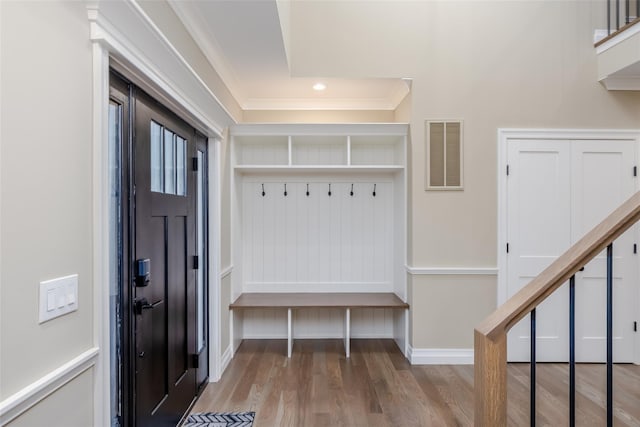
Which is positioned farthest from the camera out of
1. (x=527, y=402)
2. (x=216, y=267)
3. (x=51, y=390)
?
(x=216, y=267)

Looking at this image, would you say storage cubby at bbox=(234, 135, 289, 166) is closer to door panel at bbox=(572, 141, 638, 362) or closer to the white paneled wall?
the white paneled wall

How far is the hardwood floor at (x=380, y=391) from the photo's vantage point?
8.10ft

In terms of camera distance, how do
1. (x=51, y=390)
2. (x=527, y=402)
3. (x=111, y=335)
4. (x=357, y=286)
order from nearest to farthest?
(x=51, y=390) → (x=111, y=335) → (x=527, y=402) → (x=357, y=286)

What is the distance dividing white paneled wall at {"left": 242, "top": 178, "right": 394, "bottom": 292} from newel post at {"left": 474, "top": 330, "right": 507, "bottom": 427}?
109 inches

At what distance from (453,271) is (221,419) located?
2.20m

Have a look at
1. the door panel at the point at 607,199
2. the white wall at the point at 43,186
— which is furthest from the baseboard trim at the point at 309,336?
the white wall at the point at 43,186

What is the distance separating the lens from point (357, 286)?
3.97 metres

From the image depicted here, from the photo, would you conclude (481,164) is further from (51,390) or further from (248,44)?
(51,390)

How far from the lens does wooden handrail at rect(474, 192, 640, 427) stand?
1.16 meters

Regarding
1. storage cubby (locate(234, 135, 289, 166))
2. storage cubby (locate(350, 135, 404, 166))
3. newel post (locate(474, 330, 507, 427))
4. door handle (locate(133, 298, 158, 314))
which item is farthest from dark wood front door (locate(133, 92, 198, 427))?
storage cubby (locate(350, 135, 404, 166))

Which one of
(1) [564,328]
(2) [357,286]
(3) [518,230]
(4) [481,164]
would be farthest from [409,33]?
(1) [564,328]

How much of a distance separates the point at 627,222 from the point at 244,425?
2279 mm

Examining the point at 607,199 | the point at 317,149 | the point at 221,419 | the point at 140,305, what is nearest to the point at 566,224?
the point at 607,199

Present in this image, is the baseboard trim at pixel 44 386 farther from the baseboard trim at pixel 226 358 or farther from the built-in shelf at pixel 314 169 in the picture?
the built-in shelf at pixel 314 169
